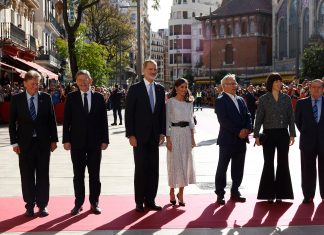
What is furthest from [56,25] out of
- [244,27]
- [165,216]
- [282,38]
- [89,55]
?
[165,216]

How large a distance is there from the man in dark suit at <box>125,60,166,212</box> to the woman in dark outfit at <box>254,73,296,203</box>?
155cm

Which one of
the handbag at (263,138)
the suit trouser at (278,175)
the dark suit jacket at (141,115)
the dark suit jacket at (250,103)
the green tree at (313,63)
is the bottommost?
the suit trouser at (278,175)

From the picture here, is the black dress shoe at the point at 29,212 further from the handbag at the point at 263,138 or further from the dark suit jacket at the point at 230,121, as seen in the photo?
the handbag at the point at 263,138

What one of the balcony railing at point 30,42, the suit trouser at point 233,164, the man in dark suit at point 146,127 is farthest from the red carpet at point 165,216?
the balcony railing at point 30,42

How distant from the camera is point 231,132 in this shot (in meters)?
8.55

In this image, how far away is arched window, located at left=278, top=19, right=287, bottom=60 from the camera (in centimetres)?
7162

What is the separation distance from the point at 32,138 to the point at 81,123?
2.25 feet

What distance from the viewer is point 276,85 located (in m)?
8.44

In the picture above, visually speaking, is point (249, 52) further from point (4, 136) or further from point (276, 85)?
point (276, 85)

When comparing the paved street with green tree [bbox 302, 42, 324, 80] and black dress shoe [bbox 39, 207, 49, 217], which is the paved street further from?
green tree [bbox 302, 42, 324, 80]

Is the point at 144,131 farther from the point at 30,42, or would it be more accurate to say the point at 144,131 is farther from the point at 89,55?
the point at 89,55

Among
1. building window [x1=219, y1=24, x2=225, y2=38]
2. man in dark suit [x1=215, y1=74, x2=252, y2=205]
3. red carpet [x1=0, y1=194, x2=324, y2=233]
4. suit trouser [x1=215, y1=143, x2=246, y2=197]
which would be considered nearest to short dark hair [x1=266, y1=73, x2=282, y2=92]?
man in dark suit [x1=215, y1=74, x2=252, y2=205]

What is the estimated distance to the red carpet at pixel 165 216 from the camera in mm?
7250

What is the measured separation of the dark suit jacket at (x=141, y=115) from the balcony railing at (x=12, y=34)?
74.4 feet
